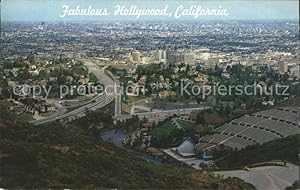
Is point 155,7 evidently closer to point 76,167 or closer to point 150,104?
point 150,104

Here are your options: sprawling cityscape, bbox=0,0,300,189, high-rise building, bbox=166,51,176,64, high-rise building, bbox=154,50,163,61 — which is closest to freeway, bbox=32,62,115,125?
sprawling cityscape, bbox=0,0,300,189

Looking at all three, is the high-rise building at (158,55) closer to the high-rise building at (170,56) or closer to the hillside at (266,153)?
the high-rise building at (170,56)

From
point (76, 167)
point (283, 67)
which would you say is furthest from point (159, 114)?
point (283, 67)

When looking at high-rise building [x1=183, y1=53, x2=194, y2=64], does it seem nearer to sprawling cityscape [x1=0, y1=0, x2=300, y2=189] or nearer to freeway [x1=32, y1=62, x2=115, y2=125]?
sprawling cityscape [x1=0, y1=0, x2=300, y2=189]

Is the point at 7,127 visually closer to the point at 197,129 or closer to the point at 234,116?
the point at 197,129

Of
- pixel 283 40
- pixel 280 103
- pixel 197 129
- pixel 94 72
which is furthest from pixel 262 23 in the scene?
pixel 94 72

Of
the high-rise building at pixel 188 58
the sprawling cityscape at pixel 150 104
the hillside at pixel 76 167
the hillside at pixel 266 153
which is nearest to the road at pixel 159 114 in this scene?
the sprawling cityscape at pixel 150 104
